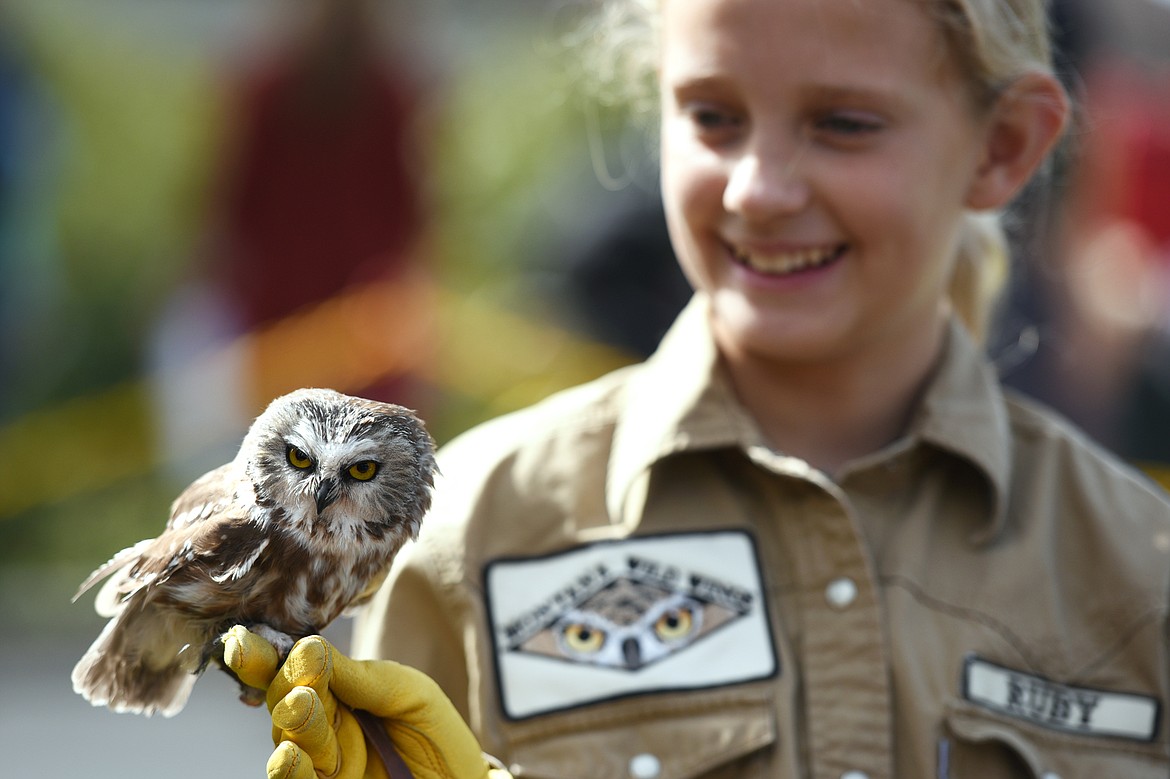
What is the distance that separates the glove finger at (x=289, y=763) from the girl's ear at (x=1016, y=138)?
129cm

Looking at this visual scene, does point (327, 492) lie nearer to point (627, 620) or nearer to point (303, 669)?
point (303, 669)

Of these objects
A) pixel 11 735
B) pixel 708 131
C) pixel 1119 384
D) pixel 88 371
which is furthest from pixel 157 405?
pixel 708 131

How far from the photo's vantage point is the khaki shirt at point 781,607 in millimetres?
1888

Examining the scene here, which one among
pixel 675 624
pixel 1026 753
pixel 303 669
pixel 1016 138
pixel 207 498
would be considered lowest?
pixel 1026 753

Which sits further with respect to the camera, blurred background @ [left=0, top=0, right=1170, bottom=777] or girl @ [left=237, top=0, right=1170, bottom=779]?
blurred background @ [left=0, top=0, right=1170, bottom=777]

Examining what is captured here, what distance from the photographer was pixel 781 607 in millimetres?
1963

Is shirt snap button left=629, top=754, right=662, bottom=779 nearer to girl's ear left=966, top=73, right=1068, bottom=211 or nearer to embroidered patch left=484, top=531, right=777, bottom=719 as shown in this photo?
embroidered patch left=484, top=531, right=777, bottom=719

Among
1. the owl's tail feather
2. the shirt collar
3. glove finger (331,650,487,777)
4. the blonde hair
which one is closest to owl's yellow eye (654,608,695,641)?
the shirt collar

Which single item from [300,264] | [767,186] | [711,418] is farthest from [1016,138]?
[300,264]

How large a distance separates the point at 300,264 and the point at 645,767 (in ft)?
8.94

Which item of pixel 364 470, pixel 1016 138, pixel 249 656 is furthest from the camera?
pixel 1016 138

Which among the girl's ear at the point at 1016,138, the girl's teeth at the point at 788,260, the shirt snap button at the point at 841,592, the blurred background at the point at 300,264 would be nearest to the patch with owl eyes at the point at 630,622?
the shirt snap button at the point at 841,592

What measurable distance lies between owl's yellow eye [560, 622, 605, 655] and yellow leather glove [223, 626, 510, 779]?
329 millimetres

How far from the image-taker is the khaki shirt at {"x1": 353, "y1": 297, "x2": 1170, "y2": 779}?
1.89m
